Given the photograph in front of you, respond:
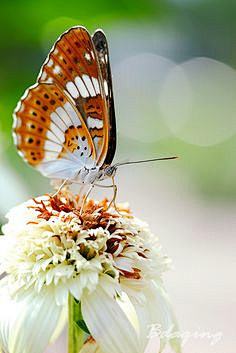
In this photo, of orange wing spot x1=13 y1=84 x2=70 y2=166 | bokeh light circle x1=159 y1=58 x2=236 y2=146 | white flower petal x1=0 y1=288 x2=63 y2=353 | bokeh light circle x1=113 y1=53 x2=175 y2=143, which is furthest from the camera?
bokeh light circle x1=159 y1=58 x2=236 y2=146

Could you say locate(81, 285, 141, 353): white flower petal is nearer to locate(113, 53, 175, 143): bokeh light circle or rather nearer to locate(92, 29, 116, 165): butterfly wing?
locate(92, 29, 116, 165): butterfly wing

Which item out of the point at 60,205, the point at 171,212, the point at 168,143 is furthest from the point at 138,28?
the point at 168,143

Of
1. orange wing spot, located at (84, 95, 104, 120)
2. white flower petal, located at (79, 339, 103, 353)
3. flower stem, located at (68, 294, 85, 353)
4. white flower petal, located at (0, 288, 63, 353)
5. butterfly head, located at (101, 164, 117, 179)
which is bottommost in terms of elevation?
white flower petal, located at (79, 339, 103, 353)

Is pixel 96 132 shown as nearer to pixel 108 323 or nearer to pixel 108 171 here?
pixel 108 171

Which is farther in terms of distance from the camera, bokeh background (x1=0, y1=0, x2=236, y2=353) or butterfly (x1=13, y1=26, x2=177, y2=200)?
bokeh background (x1=0, y1=0, x2=236, y2=353)

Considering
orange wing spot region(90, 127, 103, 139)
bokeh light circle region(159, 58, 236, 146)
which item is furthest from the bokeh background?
orange wing spot region(90, 127, 103, 139)

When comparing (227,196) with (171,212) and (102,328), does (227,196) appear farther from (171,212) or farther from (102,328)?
(102,328)

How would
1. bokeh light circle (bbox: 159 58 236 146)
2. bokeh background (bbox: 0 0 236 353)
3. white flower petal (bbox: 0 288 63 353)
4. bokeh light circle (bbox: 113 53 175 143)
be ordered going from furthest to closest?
bokeh light circle (bbox: 159 58 236 146), bokeh light circle (bbox: 113 53 175 143), bokeh background (bbox: 0 0 236 353), white flower petal (bbox: 0 288 63 353)
